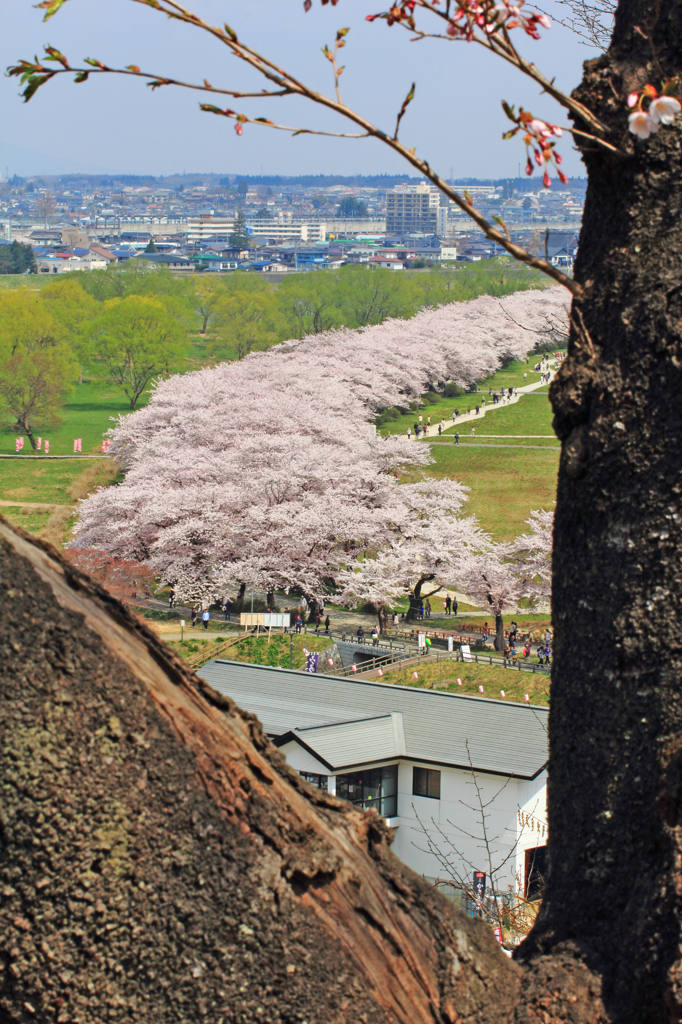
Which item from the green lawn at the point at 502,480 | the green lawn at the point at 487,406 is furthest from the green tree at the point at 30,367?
the green lawn at the point at 502,480

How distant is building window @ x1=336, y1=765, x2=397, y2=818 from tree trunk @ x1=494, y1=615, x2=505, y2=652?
10.9 m

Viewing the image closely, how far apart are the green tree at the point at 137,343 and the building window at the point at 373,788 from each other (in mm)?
49684

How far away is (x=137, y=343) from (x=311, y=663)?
42.0 m

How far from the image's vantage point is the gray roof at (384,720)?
17562mm

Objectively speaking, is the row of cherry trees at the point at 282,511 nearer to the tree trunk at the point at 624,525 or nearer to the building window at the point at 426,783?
the building window at the point at 426,783

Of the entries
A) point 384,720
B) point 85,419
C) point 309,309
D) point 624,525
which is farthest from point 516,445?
point 624,525

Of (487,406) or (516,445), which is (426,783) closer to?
(516,445)

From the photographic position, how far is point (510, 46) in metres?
2.64

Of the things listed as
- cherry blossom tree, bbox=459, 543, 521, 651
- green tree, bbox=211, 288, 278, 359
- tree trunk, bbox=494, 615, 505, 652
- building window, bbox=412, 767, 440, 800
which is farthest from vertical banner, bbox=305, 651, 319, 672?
green tree, bbox=211, 288, 278, 359

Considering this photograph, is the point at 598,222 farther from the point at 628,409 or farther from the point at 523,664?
the point at 523,664

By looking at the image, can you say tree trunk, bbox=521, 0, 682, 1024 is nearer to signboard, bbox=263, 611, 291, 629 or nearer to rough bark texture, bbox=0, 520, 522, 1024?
rough bark texture, bbox=0, 520, 522, 1024

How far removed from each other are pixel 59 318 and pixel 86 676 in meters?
73.2

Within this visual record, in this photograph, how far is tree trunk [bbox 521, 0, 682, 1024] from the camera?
264 centimetres

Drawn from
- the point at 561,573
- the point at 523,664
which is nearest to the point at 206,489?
the point at 523,664
